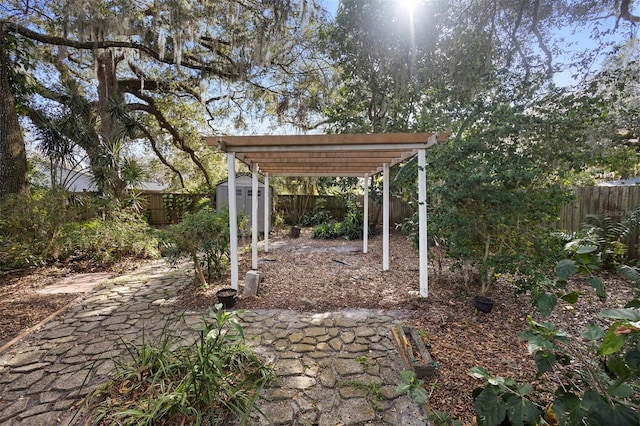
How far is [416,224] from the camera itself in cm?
365

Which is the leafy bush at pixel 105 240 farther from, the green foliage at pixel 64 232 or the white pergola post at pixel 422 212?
the white pergola post at pixel 422 212

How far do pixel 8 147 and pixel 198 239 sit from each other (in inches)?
168

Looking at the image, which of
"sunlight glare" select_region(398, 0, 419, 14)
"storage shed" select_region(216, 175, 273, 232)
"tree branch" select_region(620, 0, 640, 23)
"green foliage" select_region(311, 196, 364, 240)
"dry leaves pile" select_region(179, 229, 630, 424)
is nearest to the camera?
"dry leaves pile" select_region(179, 229, 630, 424)

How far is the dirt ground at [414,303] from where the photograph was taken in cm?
200

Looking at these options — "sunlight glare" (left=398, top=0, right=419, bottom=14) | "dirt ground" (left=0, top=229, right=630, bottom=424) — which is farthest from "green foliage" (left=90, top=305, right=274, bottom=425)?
"sunlight glare" (left=398, top=0, right=419, bottom=14)

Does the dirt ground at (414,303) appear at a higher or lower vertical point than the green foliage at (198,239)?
lower

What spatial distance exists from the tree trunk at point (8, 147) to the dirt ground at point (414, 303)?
1.63m

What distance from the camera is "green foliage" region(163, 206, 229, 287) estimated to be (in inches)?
132

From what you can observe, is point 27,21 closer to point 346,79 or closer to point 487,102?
point 346,79

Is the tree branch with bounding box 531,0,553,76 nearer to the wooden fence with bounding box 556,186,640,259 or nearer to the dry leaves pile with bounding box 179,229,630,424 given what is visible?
the wooden fence with bounding box 556,186,640,259

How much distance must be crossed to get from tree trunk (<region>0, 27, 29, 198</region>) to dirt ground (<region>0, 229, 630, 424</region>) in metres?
1.63

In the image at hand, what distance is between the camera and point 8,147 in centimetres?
470

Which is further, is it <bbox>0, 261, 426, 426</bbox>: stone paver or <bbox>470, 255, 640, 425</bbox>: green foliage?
<bbox>0, 261, 426, 426</bbox>: stone paver

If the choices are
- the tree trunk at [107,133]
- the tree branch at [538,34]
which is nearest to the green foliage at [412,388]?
the tree branch at [538,34]
